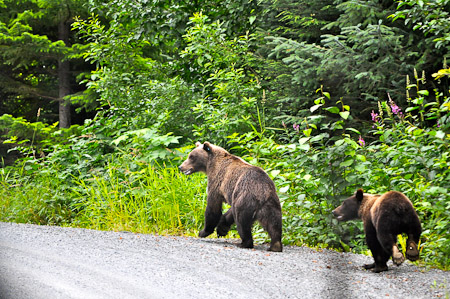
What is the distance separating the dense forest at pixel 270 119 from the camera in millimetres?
5785

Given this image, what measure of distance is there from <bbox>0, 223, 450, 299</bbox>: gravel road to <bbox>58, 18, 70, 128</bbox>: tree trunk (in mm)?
10933

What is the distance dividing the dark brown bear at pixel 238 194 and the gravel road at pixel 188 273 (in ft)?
0.90

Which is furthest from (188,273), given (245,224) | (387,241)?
(387,241)

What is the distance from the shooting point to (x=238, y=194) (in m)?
5.42

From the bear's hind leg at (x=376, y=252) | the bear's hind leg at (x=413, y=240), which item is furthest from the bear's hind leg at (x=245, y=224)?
the bear's hind leg at (x=413, y=240)

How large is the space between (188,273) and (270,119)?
19.0 feet

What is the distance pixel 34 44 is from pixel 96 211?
8688 millimetres

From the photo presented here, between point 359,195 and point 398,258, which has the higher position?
point 359,195

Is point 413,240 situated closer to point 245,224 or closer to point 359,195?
point 359,195

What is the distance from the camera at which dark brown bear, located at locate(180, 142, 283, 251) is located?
5230 millimetres

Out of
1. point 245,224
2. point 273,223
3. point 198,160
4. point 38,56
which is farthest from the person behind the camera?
point 38,56

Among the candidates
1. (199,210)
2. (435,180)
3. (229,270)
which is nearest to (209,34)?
(199,210)

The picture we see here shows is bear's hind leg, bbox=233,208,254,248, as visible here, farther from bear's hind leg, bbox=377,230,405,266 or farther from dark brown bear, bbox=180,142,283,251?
bear's hind leg, bbox=377,230,405,266

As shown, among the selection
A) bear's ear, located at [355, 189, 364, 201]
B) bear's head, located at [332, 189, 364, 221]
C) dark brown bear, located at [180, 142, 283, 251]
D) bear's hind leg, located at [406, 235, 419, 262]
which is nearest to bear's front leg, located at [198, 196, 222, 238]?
dark brown bear, located at [180, 142, 283, 251]
